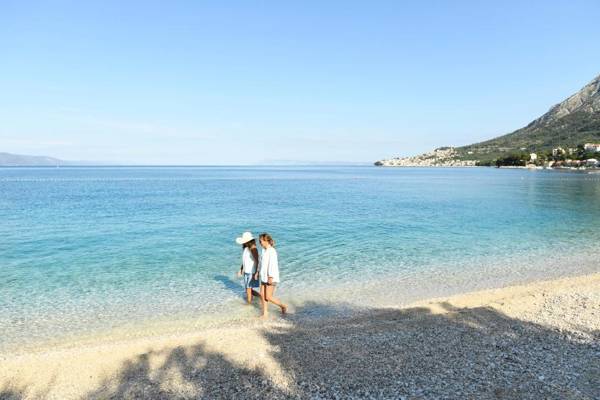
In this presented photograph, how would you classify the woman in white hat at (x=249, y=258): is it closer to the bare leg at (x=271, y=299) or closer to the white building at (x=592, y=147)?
the bare leg at (x=271, y=299)

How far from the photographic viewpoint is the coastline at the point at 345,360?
7844mm

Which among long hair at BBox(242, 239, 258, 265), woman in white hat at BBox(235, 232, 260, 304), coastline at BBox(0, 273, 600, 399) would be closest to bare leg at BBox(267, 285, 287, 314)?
coastline at BBox(0, 273, 600, 399)

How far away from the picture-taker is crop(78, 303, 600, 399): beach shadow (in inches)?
302

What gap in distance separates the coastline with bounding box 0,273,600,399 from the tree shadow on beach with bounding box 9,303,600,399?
0.02m

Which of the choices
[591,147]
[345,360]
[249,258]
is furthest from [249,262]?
[591,147]

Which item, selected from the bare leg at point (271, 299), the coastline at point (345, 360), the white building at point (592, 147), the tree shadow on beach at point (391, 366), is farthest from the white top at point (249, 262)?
the white building at point (592, 147)

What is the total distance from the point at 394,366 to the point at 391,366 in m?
0.06

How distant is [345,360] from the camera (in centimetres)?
899

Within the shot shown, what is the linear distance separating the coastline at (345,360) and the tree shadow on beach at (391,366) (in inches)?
0.9

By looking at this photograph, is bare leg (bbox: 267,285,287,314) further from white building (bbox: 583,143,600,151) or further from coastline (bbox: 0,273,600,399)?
white building (bbox: 583,143,600,151)

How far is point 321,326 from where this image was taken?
459 inches

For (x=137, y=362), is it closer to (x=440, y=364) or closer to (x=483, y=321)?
(x=440, y=364)

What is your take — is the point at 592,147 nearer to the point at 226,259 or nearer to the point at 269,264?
the point at 226,259

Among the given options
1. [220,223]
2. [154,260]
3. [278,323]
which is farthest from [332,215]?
[278,323]
